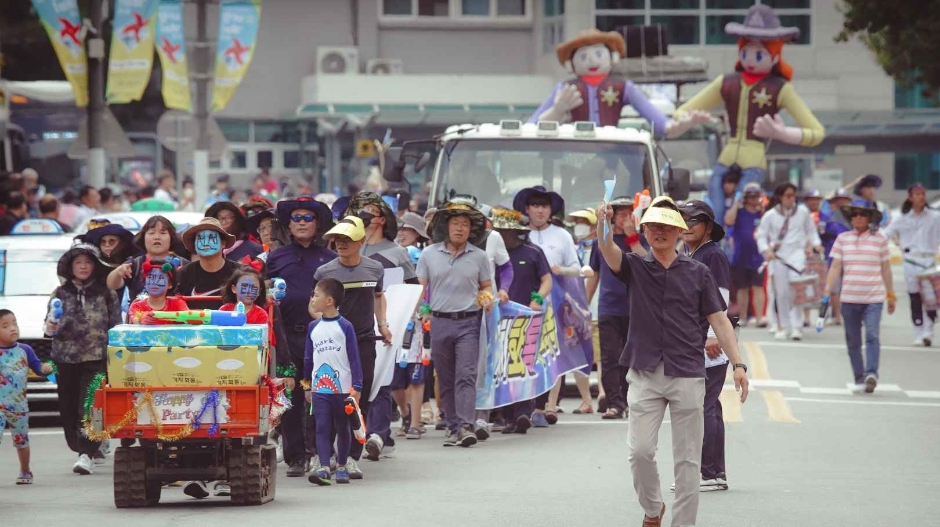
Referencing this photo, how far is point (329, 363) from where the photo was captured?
37.7 ft

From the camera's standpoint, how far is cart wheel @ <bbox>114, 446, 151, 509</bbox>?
1035cm

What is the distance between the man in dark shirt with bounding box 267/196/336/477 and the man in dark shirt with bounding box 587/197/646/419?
3110mm

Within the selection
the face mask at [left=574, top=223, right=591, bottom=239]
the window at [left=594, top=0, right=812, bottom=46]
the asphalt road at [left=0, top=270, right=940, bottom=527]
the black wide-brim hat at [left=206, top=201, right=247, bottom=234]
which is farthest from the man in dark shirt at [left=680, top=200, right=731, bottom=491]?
the window at [left=594, top=0, right=812, bottom=46]

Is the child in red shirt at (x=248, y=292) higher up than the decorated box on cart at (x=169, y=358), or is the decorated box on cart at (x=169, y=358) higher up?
the child in red shirt at (x=248, y=292)

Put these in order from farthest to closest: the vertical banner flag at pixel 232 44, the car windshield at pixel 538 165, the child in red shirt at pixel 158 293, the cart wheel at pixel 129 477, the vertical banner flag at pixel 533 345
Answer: the vertical banner flag at pixel 232 44, the car windshield at pixel 538 165, the vertical banner flag at pixel 533 345, the child in red shirt at pixel 158 293, the cart wheel at pixel 129 477

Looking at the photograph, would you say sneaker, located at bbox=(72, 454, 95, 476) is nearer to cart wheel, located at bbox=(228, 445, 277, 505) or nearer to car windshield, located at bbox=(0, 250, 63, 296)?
cart wheel, located at bbox=(228, 445, 277, 505)

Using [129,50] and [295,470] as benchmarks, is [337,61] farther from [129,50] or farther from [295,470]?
[295,470]

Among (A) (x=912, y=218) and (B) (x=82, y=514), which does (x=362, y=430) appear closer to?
(B) (x=82, y=514)

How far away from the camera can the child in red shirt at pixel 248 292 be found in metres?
11.1

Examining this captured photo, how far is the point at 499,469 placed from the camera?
40.6ft

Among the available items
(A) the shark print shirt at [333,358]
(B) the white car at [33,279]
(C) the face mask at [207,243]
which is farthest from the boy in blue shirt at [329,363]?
(B) the white car at [33,279]

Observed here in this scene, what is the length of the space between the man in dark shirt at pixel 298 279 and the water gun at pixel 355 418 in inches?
23.5

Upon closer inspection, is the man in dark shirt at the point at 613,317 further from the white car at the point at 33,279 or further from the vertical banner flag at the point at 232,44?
the vertical banner flag at the point at 232,44

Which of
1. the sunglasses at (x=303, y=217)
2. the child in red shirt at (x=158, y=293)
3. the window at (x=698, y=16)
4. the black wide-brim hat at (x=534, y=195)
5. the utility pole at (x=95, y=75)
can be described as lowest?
the child in red shirt at (x=158, y=293)
